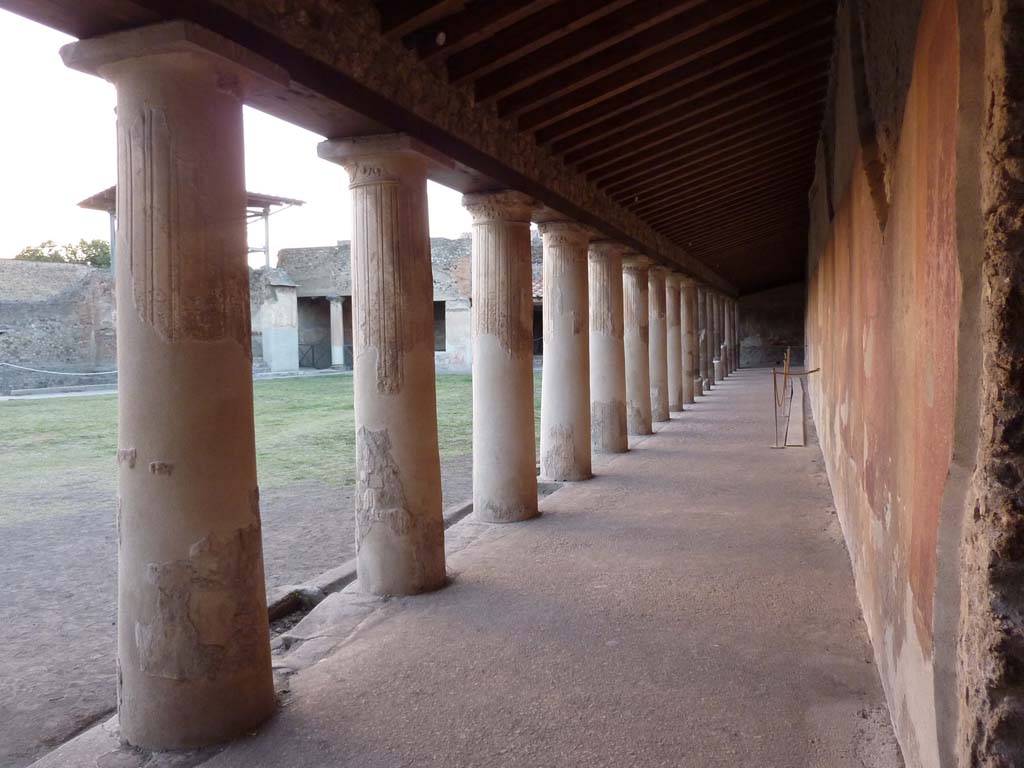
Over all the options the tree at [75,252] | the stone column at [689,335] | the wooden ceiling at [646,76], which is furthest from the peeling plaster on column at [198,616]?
the tree at [75,252]

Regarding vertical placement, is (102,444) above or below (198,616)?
below

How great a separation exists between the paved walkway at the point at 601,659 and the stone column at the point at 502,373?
14.0 inches

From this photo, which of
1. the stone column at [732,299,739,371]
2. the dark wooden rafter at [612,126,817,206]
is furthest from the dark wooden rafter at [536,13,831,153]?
the stone column at [732,299,739,371]

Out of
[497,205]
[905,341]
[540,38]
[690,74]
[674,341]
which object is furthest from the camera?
[674,341]

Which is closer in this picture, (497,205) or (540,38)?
(540,38)

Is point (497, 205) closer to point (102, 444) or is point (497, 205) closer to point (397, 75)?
point (397, 75)

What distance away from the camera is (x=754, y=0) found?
5238mm

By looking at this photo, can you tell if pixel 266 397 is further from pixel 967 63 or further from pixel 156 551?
pixel 967 63

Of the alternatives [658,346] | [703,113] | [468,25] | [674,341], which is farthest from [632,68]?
[674,341]

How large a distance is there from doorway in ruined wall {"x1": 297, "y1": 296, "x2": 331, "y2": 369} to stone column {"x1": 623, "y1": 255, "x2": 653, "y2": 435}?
26809 millimetres

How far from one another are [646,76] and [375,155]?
2.15 metres

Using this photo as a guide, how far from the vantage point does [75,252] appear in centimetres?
5400

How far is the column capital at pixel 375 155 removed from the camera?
487 centimetres

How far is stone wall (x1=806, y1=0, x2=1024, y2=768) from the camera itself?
5.69 ft
